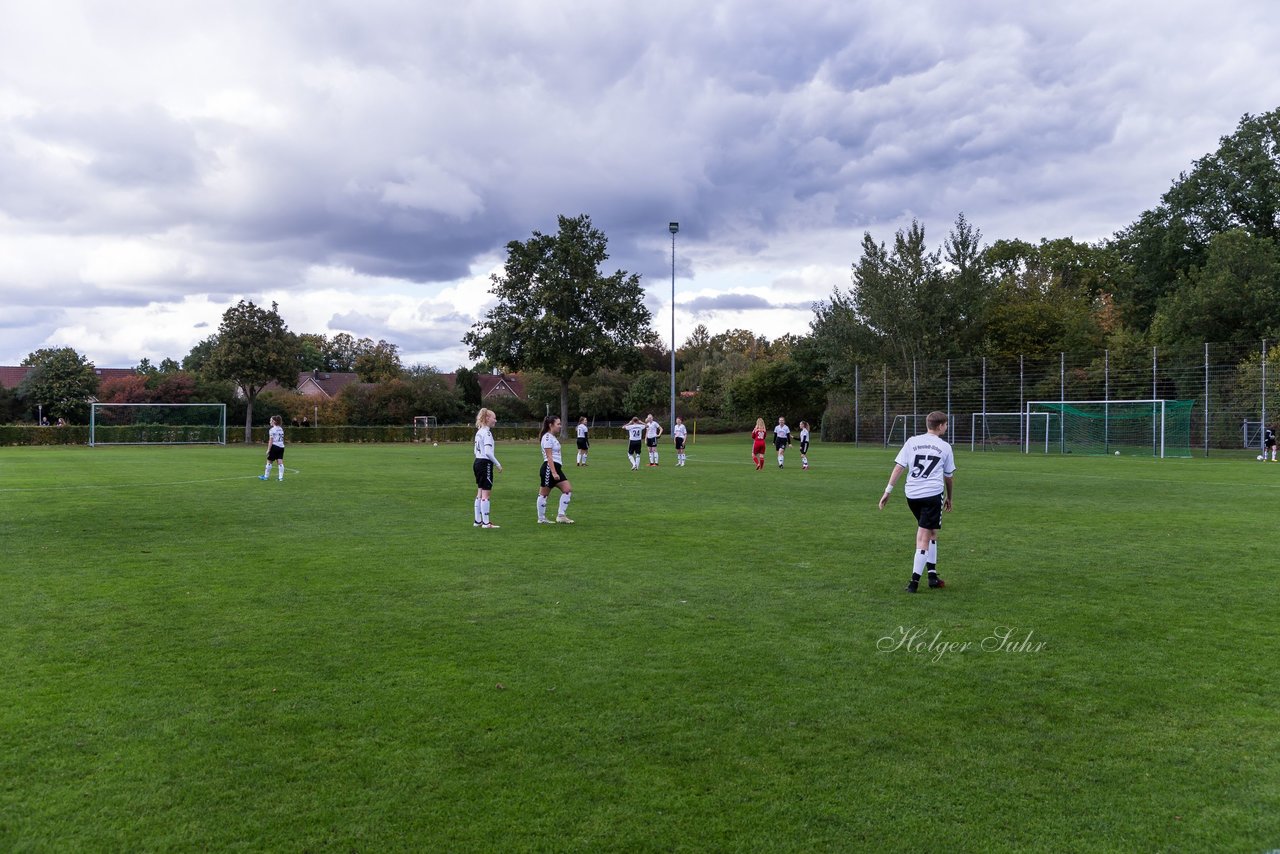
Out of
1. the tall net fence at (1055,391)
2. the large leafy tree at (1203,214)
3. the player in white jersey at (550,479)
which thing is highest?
the large leafy tree at (1203,214)

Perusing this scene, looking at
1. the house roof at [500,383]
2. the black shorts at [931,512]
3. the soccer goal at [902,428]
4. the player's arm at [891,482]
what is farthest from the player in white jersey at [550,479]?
the house roof at [500,383]

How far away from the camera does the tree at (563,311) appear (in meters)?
62.2

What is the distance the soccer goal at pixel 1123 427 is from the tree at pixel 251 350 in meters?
44.6

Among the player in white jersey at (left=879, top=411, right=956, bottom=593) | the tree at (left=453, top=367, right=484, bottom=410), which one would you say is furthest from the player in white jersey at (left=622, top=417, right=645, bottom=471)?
the tree at (left=453, top=367, right=484, bottom=410)

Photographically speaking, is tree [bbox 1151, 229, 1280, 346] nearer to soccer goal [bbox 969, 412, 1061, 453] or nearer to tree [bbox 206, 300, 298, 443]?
soccer goal [bbox 969, 412, 1061, 453]

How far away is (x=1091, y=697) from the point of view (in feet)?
18.6

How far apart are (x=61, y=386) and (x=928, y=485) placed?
235 feet

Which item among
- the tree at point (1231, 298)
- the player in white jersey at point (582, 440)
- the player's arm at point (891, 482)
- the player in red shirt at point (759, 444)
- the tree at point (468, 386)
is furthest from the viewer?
the tree at point (468, 386)

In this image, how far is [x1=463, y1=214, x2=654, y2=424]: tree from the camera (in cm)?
6225

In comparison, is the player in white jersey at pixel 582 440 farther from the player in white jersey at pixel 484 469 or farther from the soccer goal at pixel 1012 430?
the soccer goal at pixel 1012 430

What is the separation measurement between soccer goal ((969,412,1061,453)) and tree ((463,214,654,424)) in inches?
975

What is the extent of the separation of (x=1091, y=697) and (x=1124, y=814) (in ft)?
5.55

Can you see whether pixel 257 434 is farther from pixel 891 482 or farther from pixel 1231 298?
pixel 891 482

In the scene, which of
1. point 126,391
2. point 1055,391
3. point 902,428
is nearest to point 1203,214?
point 1055,391
